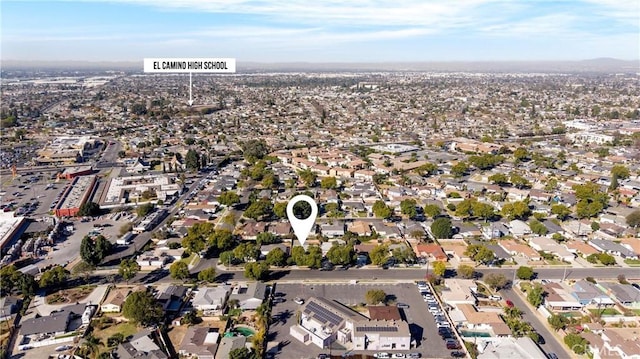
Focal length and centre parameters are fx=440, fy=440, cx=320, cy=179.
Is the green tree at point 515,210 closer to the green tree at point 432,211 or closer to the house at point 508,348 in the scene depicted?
the green tree at point 432,211

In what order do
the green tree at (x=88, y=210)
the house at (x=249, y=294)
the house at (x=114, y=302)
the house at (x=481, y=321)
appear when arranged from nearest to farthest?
the house at (x=481, y=321), the house at (x=114, y=302), the house at (x=249, y=294), the green tree at (x=88, y=210)

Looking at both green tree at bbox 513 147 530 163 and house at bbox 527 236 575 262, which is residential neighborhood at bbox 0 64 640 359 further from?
green tree at bbox 513 147 530 163

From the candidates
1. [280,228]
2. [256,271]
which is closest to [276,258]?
[256,271]

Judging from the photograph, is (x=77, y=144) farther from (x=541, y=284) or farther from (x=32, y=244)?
(x=541, y=284)

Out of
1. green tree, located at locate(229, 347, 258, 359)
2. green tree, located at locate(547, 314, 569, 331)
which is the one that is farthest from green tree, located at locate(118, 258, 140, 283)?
green tree, located at locate(547, 314, 569, 331)

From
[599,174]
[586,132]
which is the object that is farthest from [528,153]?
[586,132]

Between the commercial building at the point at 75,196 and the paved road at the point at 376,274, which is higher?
the commercial building at the point at 75,196

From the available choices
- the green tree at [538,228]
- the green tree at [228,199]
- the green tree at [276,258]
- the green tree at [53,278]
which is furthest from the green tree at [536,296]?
the green tree at [53,278]

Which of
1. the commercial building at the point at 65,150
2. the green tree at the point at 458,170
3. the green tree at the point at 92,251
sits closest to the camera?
the green tree at the point at 92,251
